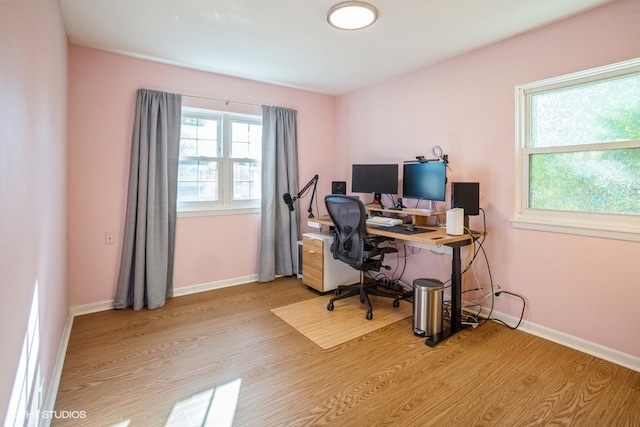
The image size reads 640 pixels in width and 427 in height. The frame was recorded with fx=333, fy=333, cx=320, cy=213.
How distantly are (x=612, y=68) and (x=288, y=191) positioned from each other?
3.00m

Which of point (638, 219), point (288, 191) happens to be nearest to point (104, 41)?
point (288, 191)

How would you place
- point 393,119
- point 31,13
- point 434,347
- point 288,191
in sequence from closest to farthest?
point 31,13 → point 434,347 → point 393,119 → point 288,191

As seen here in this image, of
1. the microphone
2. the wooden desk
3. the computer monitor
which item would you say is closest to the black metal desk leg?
the wooden desk

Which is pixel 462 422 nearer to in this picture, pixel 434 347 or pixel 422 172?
pixel 434 347

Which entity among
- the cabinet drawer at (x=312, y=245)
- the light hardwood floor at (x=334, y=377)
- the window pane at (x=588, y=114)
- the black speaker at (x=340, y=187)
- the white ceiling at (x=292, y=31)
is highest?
the white ceiling at (x=292, y=31)

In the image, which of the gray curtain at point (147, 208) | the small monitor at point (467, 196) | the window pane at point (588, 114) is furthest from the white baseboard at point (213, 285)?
the window pane at point (588, 114)

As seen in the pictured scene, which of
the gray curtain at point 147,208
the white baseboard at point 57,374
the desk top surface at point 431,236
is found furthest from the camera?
the gray curtain at point 147,208

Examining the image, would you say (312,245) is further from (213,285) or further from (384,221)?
(213,285)

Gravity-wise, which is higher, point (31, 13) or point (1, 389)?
point (31, 13)

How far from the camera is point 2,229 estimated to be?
987 millimetres

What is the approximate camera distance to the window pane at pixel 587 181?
216 cm

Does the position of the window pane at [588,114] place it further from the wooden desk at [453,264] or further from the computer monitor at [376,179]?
the computer monitor at [376,179]

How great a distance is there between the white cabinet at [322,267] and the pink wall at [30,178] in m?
2.14

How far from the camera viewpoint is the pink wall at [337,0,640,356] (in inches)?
85.1
